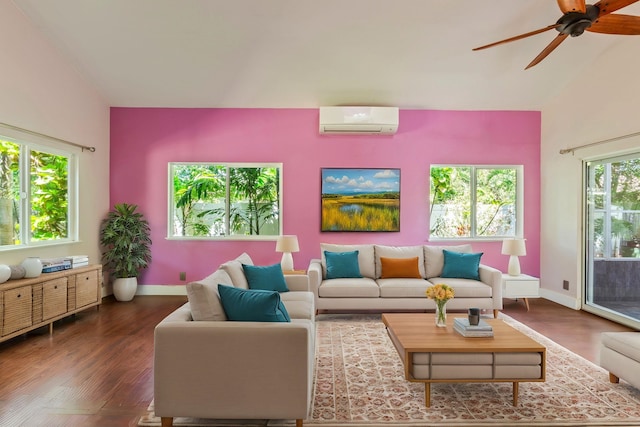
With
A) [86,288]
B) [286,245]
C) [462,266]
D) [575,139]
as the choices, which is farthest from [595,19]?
[86,288]

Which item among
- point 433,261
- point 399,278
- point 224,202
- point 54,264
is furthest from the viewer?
point 224,202

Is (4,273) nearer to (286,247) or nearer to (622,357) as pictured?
(286,247)

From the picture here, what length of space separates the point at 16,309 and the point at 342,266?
11.5ft

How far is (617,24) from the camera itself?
123 inches

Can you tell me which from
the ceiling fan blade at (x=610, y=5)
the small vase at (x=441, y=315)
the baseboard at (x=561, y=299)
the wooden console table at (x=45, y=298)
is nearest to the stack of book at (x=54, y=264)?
the wooden console table at (x=45, y=298)

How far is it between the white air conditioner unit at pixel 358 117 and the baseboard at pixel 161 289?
3379mm

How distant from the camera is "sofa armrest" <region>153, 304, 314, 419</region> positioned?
2.40 meters

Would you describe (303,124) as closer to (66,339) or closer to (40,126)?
(40,126)

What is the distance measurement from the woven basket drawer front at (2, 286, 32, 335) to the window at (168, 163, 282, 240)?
2451 millimetres

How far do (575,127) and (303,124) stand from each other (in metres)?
3.87

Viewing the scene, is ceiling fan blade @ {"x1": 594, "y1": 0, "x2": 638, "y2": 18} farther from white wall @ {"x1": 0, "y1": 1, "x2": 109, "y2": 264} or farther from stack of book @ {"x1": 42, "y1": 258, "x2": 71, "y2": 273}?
stack of book @ {"x1": 42, "y1": 258, "x2": 71, "y2": 273}

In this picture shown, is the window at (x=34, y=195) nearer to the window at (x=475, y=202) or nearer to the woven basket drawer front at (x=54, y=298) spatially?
the woven basket drawer front at (x=54, y=298)

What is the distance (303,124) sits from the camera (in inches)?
248

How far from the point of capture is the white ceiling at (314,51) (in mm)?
4391
